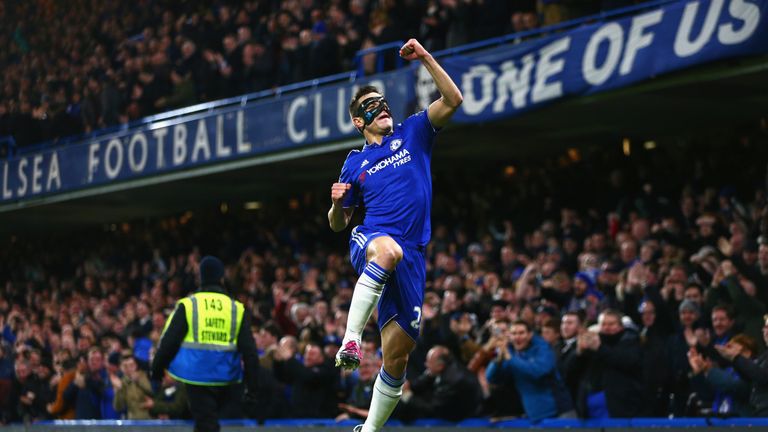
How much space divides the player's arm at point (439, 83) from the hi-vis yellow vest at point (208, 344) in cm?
283

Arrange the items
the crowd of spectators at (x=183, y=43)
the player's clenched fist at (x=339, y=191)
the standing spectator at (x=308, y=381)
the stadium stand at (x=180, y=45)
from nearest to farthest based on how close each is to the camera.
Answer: the player's clenched fist at (x=339, y=191) < the standing spectator at (x=308, y=381) < the crowd of spectators at (x=183, y=43) < the stadium stand at (x=180, y=45)

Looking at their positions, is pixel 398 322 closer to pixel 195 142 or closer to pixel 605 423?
pixel 605 423

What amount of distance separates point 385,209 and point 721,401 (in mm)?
4337

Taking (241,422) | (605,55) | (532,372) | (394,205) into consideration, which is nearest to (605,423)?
(532,372)

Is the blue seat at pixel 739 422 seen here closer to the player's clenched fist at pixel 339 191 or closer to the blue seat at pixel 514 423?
the blue seat at pixel 514 423

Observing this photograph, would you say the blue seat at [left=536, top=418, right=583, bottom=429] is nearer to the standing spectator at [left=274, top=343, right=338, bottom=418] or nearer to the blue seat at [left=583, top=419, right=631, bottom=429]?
the blue seat at [left=583, top=419, right=631, bottom=429]

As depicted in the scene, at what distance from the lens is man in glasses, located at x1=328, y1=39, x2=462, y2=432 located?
8.11 m

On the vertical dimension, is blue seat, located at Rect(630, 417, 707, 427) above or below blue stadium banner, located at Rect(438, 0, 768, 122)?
below

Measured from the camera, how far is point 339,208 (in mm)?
8273

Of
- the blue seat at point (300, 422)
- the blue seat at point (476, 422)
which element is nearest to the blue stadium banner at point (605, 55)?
the blue seat at point (476, 422)

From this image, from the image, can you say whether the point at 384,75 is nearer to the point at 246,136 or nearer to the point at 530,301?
the point at 246,136

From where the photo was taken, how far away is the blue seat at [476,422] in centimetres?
1247

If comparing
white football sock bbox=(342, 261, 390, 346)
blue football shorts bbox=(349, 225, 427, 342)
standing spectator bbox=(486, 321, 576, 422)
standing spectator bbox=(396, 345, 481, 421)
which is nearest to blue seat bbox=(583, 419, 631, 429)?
standing spectator bbox=(486, 321, 576, 422)

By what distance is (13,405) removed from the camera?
745 inches
